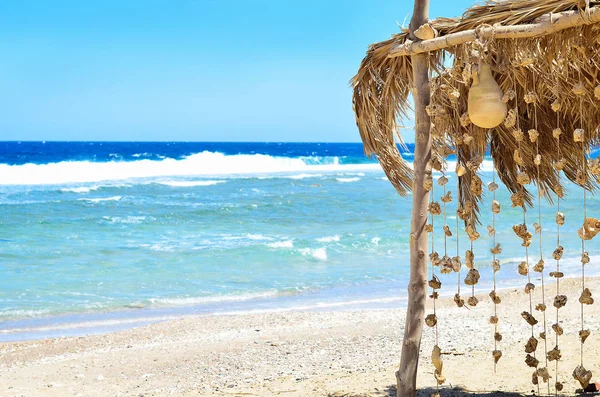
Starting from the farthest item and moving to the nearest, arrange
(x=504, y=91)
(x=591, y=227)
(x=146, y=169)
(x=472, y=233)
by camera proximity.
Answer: (x=146, y=169) < (x=504, y=91) < (x=472, y=233) < (x=591, y=227)

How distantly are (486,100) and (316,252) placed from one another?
7.44 metres

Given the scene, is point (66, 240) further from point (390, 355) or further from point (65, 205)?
point (390, 355)

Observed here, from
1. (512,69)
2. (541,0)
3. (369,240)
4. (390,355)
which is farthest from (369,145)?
(369,240)

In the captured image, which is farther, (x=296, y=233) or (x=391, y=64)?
(x=296, y=233)

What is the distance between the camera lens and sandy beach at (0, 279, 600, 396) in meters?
4.08

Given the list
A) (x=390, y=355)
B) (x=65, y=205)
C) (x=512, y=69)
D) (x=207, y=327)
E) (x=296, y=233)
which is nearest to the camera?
(x=512, y=69)

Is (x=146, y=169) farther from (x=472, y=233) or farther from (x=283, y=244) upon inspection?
(x=472, y=233)

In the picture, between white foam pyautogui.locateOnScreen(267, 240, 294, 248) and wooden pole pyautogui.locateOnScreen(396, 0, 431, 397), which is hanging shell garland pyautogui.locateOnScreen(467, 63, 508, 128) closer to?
wooden pole pyautogui.locateOnScreen(396, 0, 431, 397)

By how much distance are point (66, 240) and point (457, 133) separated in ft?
30.2

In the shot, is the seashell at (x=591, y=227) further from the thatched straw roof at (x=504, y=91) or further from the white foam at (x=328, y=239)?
the white foam at (x=328, y=239)

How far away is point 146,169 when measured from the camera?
30.5 m

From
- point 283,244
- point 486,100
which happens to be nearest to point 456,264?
point 486,100

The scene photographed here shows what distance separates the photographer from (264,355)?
17.0 feet

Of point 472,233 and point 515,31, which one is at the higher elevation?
point 515,31
